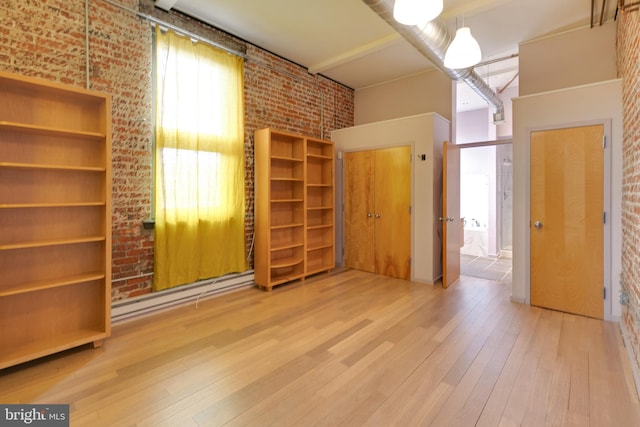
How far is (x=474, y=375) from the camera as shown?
7.10 feet

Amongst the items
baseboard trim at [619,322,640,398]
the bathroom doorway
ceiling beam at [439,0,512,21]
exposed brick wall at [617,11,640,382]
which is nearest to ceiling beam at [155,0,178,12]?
ceiling beam at [439,0,512,21]

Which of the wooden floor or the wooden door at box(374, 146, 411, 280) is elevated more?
the wooden door at box(374, 146, 411, 280)

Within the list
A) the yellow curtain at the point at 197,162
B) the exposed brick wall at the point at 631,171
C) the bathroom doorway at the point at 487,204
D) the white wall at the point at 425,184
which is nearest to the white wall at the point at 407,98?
the white wall at the point at 425,184

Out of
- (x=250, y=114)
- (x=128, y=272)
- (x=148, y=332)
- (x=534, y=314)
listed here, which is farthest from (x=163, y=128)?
(x=534, y=314)

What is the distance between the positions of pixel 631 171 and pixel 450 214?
6.57ft

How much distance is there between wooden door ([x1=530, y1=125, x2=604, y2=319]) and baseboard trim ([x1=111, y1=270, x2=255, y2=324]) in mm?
3596

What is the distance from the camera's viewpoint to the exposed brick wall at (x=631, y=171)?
224 cm

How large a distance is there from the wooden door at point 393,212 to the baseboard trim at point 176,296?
2.07 metres

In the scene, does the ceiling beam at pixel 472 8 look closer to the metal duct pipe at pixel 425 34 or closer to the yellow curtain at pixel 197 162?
the metal duct pipe at pixel 425 34

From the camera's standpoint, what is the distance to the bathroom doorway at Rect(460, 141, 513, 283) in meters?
6.39

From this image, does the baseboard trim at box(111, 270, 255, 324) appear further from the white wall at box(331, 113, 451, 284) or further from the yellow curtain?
the white wall at box(331, 113, 451, 284)

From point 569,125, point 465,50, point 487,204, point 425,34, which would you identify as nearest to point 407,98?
point 425,34

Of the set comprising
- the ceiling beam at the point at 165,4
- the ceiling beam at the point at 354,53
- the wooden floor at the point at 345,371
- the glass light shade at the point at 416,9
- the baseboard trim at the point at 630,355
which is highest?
the ceiling beam at the point at 354,53

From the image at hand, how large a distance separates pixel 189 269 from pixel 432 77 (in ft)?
15.1
